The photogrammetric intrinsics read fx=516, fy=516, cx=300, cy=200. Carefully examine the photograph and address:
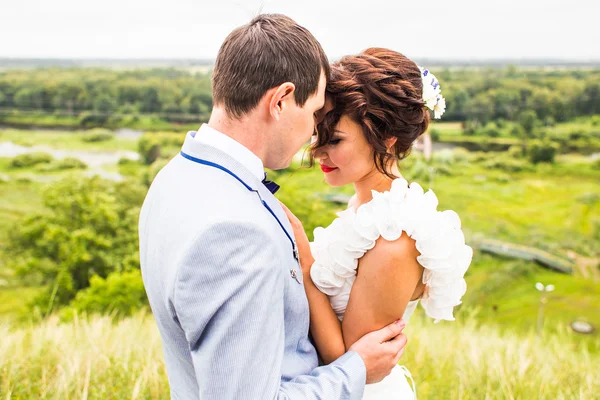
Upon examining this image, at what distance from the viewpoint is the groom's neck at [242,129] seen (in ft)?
5.29

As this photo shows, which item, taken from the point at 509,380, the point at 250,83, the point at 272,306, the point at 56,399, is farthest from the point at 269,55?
the point at 509,380

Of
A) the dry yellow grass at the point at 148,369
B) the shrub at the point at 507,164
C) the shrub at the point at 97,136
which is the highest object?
the dry yellow grass at the point at 148,369

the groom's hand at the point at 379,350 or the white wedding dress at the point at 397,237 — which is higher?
the white wedding dress at the point at 397,237

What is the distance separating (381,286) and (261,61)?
86cm

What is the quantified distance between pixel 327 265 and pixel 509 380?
→ 268cm

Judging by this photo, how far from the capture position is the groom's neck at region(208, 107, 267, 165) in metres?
1.61

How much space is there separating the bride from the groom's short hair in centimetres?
47

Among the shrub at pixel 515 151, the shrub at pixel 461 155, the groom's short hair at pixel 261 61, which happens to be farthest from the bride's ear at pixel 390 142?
the shrub at pixel 515 151

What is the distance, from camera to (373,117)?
7.32ft

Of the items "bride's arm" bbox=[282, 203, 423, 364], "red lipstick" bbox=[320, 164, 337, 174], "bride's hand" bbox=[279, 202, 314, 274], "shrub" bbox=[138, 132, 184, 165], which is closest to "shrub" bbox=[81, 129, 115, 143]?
"shrub" bbox=[138, 132, 184, 165]

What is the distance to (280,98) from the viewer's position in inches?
63.1

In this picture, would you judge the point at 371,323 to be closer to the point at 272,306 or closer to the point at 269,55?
the point at 272,306

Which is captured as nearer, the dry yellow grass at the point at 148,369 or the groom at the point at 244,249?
the groom at the point at 244,249

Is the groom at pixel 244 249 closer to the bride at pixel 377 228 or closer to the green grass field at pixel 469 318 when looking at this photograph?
the bride at pixel 377 228
